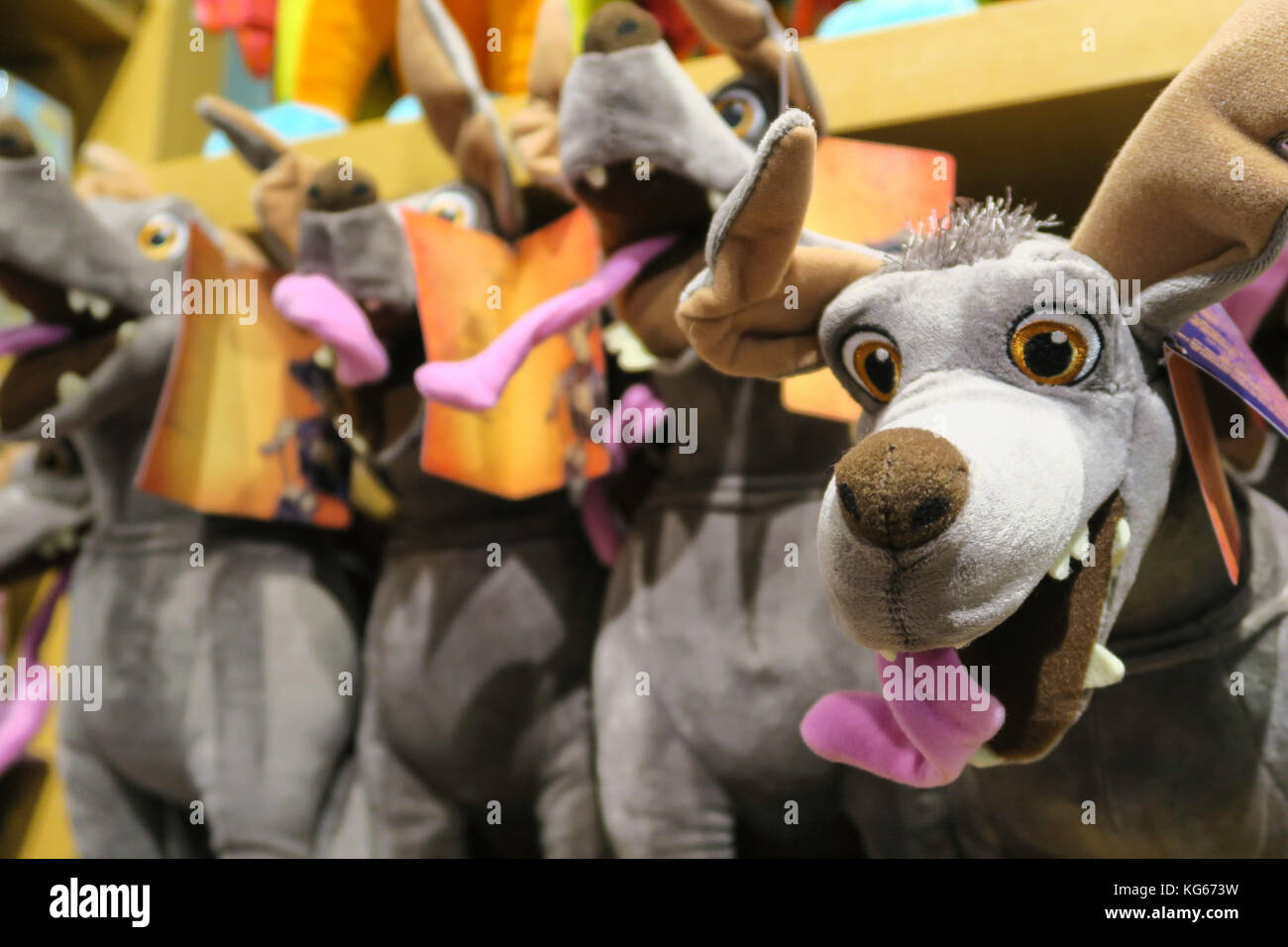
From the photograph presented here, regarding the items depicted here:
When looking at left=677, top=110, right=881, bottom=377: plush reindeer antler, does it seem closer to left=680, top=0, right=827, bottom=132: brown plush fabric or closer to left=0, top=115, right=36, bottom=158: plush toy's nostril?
left=680, top=0, right=827, bottom=132: brown plush fabric

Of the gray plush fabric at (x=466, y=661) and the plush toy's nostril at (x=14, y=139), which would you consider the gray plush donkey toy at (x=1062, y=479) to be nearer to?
the gray plush fabric at (x=466, y=661)

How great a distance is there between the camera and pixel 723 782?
0.62 meters

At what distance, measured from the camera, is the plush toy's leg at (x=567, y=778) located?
0.71 metres

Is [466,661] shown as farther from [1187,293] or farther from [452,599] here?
[1187,293]

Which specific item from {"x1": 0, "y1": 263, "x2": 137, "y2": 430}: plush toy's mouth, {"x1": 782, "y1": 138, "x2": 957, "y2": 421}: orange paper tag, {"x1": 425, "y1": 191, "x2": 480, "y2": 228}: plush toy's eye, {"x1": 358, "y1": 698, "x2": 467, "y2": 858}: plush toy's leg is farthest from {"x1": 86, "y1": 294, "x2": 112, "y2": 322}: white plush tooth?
{"x1": 782, "y1": 138, "x2": 957, "y2": 421}: orange paper tag

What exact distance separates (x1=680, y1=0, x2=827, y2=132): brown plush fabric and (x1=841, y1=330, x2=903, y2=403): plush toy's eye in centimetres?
23

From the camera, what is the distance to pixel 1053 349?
0.40 meters

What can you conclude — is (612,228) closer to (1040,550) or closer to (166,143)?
(1040,550)

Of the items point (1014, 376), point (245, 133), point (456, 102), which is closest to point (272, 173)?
point (245, 133)

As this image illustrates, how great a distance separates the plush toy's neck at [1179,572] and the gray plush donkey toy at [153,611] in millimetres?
547

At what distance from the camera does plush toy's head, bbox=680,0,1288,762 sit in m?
0.36

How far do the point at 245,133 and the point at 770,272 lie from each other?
1.64 ft
